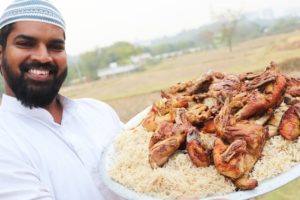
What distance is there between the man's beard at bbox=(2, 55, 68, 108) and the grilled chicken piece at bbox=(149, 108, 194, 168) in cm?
79

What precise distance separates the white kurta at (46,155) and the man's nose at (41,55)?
0.32 meters

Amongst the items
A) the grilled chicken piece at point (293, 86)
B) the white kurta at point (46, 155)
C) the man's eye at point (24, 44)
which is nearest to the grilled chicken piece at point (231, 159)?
the grilled chicken piece at point (293, 86)

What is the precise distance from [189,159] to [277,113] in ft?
1.80

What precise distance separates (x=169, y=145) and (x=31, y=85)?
955mm

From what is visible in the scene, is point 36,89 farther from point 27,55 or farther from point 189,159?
point 189,159

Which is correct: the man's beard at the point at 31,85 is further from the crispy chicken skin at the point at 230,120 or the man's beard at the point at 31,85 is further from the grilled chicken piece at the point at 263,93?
the grilled chicken piece at the point at 263,93

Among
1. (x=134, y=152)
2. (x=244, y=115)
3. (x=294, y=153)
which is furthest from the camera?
(x=134, y=152)

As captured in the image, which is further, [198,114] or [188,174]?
[198,114]

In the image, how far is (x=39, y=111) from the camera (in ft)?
8.27

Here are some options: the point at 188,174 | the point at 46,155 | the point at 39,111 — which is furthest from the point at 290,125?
the point at 39,111

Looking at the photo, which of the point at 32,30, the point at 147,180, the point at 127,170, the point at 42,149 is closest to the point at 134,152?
the point at 127,170

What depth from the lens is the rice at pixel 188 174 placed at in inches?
71.2

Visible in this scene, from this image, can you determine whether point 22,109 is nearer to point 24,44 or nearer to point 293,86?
point 24,44

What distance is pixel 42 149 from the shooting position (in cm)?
237
